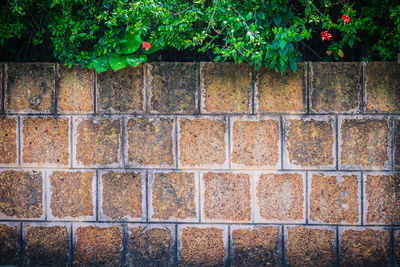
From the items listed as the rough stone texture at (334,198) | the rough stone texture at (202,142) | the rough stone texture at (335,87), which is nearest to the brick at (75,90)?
the rough stone texture at (202,142)

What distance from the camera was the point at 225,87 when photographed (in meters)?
2.87

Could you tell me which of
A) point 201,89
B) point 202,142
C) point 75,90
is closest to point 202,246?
point 202,142

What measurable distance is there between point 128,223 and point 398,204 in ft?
6.85

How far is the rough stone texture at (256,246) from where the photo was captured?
2.87 meters

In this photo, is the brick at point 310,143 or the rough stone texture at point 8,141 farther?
the rough stone texture at point 8,141

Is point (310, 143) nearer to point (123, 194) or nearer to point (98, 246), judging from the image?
point (123, 194)

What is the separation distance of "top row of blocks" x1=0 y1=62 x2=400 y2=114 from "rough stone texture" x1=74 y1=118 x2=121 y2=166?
4.0 inches

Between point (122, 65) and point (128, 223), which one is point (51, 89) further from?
point (128, 223)

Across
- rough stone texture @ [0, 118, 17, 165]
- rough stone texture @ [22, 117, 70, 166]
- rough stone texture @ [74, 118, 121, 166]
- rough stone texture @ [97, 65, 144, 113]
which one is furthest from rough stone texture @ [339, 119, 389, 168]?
rough stone texture @ [0, 118, 17, 165]

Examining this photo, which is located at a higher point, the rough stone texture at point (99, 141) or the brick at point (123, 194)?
the rough stone texture at point (99, 141)

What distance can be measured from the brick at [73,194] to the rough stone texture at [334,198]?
1.73 meters

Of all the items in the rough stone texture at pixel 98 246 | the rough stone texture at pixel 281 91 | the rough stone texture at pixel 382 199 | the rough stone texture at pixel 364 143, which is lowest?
the rough stone texture at pixel 98 246

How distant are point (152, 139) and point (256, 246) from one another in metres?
1.16

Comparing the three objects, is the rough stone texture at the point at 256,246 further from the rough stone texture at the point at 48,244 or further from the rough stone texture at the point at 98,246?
the rough stone texture at the point at 48,244
